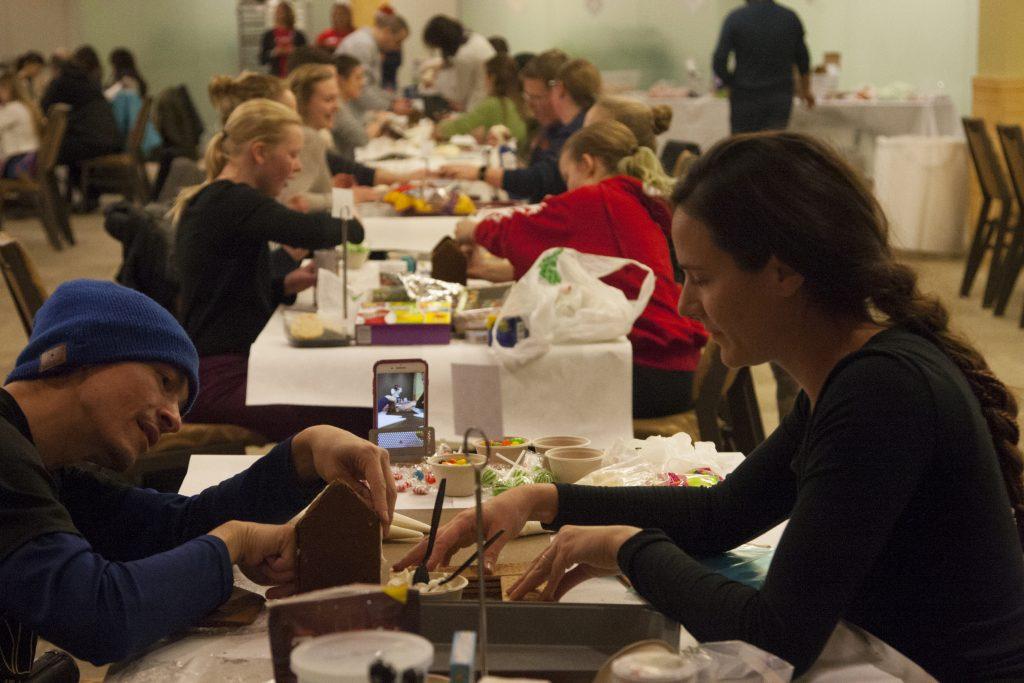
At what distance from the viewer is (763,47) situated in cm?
872

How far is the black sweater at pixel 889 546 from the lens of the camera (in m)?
1.26

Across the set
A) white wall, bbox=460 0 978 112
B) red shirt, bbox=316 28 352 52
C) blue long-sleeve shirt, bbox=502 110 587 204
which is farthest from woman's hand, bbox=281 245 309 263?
red shirt, bbox=316 28 352 52

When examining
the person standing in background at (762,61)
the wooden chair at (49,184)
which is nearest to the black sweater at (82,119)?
the wooden chair at (49,184)

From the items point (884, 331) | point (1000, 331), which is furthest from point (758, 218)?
point (1000, 331)

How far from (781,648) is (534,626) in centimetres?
25

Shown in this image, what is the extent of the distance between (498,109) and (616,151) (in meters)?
4.32

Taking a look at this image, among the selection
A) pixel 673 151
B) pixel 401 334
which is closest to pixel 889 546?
pixel 401 334

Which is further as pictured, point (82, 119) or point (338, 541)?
point (82, 119)

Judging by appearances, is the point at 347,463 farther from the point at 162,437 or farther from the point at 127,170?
the point at 127,170

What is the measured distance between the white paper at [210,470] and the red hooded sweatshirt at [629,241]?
144 cm

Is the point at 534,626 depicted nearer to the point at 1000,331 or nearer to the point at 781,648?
the point at 781,648

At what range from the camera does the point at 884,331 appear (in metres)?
1.40

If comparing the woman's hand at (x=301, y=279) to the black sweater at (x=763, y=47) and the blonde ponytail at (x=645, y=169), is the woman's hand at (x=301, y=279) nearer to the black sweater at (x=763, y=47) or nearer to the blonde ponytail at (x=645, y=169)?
the blonde ponytail at (x=645, y=169)

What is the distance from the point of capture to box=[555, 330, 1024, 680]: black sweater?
126cm
